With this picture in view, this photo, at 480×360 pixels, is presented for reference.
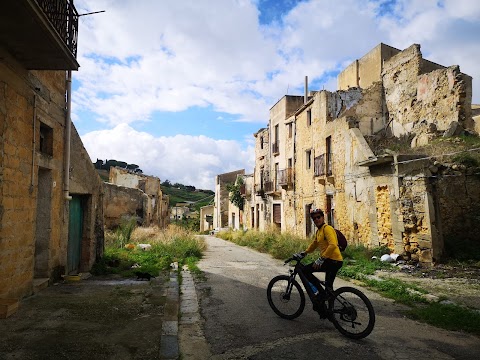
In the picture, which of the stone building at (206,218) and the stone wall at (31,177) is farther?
the stone building at (206,218)

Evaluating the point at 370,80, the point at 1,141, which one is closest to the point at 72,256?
the point at 1,141

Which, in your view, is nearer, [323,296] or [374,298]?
[323,296]

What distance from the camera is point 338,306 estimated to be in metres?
5.09

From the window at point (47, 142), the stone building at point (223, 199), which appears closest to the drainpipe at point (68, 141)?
the window at point (47, 142)

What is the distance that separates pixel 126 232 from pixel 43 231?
30.0 ft

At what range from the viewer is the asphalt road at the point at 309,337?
4328 millimetres

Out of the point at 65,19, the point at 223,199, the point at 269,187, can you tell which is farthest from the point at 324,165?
the point at 223,199

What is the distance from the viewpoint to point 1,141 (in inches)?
220

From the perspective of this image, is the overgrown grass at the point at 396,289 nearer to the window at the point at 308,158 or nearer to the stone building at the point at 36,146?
the window at the point at 308,158

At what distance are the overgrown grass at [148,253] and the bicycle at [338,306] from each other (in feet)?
15.0

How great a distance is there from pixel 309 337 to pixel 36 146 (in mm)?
5782

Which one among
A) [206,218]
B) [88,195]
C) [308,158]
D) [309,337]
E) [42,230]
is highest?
[308,158]

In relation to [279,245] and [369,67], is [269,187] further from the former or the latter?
[279,245]

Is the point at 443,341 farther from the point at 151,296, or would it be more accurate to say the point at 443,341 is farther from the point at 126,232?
the point at 126,232
